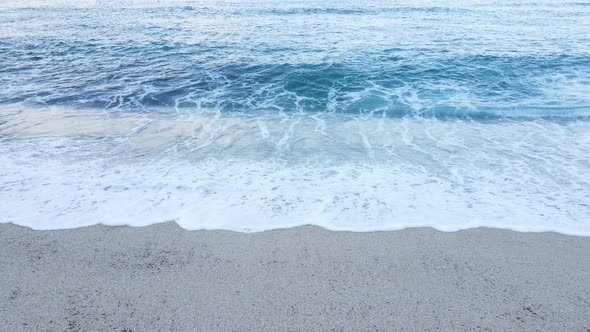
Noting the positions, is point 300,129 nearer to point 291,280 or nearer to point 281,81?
point 281,81

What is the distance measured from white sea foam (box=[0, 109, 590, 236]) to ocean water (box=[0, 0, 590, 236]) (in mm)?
32

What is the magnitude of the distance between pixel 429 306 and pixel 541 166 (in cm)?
388

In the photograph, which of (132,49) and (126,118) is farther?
(132,49)

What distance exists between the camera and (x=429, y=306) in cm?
324

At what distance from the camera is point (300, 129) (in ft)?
25.2

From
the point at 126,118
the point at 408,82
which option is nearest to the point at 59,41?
the point at 126,118

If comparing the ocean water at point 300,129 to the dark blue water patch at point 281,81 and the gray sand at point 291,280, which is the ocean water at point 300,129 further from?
the gray sand at point 291,280

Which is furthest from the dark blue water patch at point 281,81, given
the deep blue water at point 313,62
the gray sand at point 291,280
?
the gray sand at point 291,280

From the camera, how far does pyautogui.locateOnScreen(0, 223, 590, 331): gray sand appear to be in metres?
3.12

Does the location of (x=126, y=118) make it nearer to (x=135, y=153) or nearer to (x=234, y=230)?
(x=135, y=153)

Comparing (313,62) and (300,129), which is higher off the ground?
(313,62)

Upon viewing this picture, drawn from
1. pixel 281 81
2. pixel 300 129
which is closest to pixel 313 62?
pixel 281 81

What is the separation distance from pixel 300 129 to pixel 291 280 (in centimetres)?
454

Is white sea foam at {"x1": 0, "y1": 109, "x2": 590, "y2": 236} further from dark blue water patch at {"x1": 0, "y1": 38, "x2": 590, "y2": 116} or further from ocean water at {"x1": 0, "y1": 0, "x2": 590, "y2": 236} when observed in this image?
dark blue water patch at {"x1": 0, "y1": 38, "x2": 590, "y2": 116}
